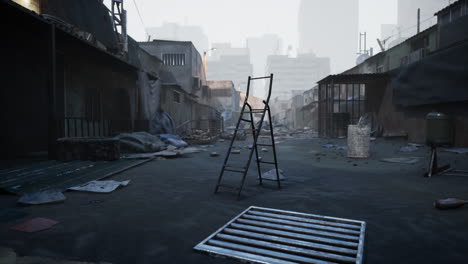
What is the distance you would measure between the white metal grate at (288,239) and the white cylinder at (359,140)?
529 centimetres

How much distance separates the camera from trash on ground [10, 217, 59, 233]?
2303mm

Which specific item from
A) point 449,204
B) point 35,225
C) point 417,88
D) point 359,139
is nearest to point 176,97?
point 359,139

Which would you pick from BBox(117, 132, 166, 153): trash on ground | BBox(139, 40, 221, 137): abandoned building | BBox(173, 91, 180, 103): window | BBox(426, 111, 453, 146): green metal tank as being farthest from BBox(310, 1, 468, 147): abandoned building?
BBox(139, 40, 221, 137): abandoned building

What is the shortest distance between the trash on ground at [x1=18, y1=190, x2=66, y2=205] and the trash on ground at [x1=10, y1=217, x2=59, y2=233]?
60cm

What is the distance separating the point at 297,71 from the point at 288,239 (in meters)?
133

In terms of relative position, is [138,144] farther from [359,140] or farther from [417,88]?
[417,88]

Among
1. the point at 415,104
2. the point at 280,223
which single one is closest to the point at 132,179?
the point at 280,223

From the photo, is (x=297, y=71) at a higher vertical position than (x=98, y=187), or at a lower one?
higher

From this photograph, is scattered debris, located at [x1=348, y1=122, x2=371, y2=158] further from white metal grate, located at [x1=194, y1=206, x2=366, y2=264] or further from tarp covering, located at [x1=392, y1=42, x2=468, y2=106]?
white metal grate, located at [x1=194, y1=206, x2=366, y2=264]

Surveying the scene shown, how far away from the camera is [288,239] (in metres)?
2.19

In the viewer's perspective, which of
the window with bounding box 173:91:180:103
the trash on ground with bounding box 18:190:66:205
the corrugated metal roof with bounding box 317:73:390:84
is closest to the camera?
the trash on ground with bounding box 18:190:66:205

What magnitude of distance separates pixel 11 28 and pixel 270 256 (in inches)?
267

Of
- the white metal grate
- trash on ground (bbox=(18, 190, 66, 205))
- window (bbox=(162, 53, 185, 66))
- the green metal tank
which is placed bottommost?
the white metal grate

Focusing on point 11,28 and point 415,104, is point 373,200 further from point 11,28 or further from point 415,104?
point 415,104
